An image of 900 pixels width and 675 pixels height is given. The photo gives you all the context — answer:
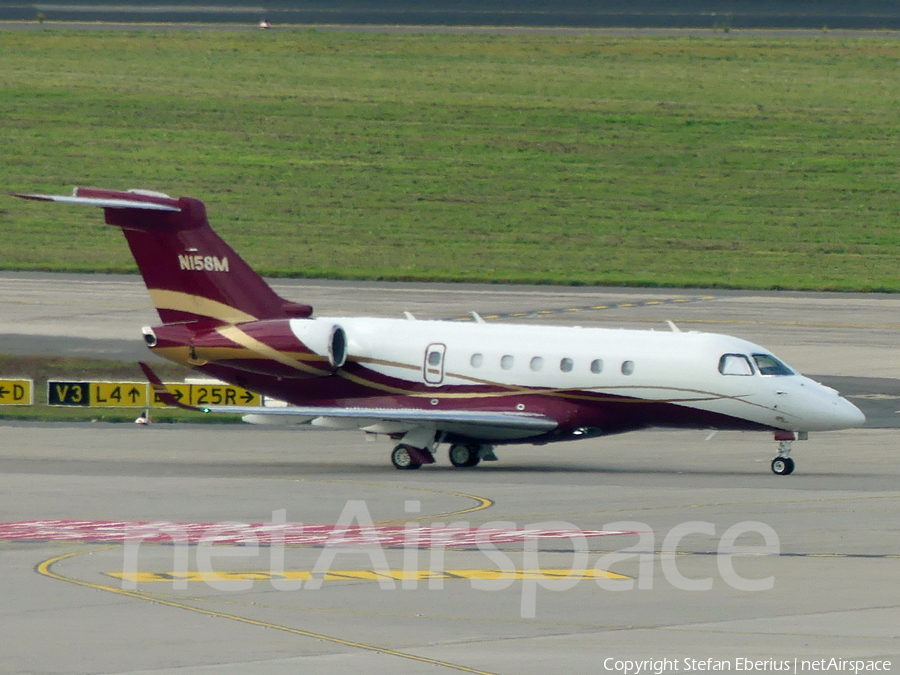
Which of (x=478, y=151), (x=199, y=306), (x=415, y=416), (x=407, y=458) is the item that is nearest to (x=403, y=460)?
(x=407, y=458)

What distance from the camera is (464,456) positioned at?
32406 millimetres

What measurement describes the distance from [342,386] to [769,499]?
32.4 ft

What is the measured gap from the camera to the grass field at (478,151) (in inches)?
2724

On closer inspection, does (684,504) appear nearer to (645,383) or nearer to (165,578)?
(645,383)

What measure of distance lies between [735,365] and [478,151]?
52.4 metres

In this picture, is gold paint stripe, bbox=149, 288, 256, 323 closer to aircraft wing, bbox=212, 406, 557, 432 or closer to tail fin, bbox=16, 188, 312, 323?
tail fin, bbox=16, 188, 312, 323

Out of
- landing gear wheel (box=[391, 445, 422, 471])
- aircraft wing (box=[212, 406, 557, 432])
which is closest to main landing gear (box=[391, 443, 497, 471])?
landing gear wheel (box=[391, 445, 422, 471])

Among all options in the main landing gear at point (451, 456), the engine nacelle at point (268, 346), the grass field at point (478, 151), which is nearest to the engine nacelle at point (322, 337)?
the engine nacelle at point (268, 346)

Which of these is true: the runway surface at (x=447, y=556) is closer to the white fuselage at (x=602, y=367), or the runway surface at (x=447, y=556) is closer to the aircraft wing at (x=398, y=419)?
the aircraft wing at (x=398, y=419)

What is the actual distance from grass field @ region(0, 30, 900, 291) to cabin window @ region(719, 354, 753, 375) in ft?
105

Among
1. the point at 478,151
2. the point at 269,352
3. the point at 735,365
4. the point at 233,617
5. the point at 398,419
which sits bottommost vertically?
the point at 233,617

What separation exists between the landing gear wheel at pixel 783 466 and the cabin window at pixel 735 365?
1.72 metres

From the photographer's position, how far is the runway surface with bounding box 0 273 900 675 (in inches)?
601

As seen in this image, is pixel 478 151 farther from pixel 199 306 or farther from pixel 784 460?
pixel 784 460
